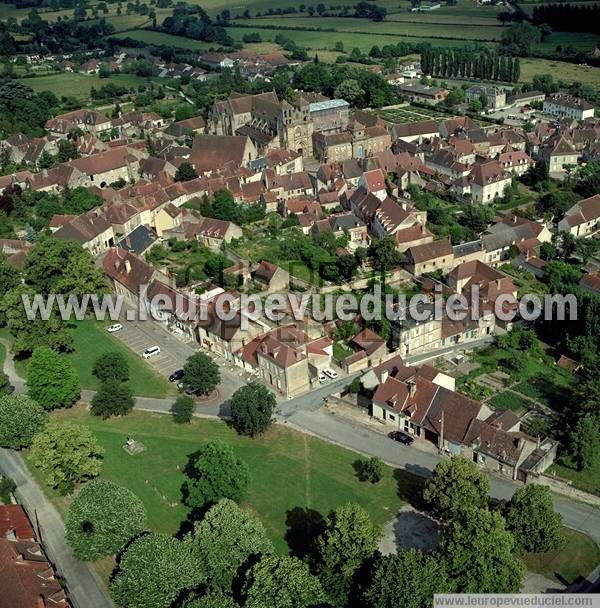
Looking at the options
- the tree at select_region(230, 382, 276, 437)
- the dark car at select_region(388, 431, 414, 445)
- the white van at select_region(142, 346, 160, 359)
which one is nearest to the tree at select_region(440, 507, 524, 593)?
the dark car at select_region(388, 431, 414, 445)

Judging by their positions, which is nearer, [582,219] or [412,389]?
[412,389]

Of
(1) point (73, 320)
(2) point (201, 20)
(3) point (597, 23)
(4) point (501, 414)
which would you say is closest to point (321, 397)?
(4) point (501, 414)

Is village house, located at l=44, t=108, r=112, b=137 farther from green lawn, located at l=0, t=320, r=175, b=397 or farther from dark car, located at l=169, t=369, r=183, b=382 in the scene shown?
dark car, located at l=169, t=369, r=183, b=382

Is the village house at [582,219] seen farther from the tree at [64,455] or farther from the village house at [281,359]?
the tree at [64,455]

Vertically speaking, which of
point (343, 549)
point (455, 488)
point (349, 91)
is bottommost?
point (343, 549)

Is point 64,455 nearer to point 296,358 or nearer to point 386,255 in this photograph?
point 296,358

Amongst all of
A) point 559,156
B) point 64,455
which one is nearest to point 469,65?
point 559,156

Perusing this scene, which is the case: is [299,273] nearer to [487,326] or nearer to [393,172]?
[487,326]
